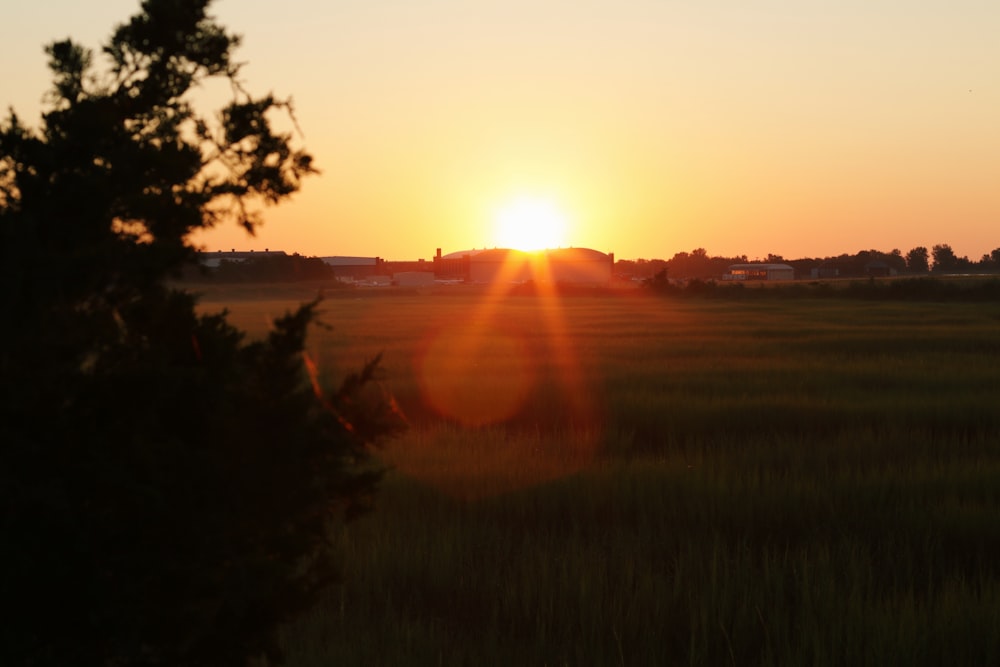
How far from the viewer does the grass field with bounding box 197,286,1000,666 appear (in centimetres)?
360

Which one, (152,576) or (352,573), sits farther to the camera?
(352,573)

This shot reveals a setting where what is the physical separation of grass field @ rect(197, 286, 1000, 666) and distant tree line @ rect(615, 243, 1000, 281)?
101386 millimetres

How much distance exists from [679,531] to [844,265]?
392 feet

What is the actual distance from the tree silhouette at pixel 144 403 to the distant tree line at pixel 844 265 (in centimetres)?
10878

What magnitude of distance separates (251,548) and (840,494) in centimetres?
467

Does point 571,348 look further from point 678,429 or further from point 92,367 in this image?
point 92,367

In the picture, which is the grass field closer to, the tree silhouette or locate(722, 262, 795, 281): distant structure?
the tree silhouette

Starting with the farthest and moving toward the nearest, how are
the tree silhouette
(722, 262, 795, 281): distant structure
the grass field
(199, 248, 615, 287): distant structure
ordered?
1. (722, 262, 795, 281): distant structure
2. (199, 248, 615, 287): distant structure
3. the grass field
4. the tree silhouette

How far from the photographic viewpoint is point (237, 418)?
197 centimetres

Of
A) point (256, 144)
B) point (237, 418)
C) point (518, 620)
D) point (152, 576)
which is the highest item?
point (256, 144)

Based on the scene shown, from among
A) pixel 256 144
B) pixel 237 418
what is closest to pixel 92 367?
pixel 237 418

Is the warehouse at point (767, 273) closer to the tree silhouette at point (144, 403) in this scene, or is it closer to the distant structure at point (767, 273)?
the distant structure at point (767, 273)

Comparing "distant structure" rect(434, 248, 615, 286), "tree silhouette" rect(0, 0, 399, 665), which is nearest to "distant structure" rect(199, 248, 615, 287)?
"distant structure" rect(434, 248, 615, 286)

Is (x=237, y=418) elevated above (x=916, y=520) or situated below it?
above
